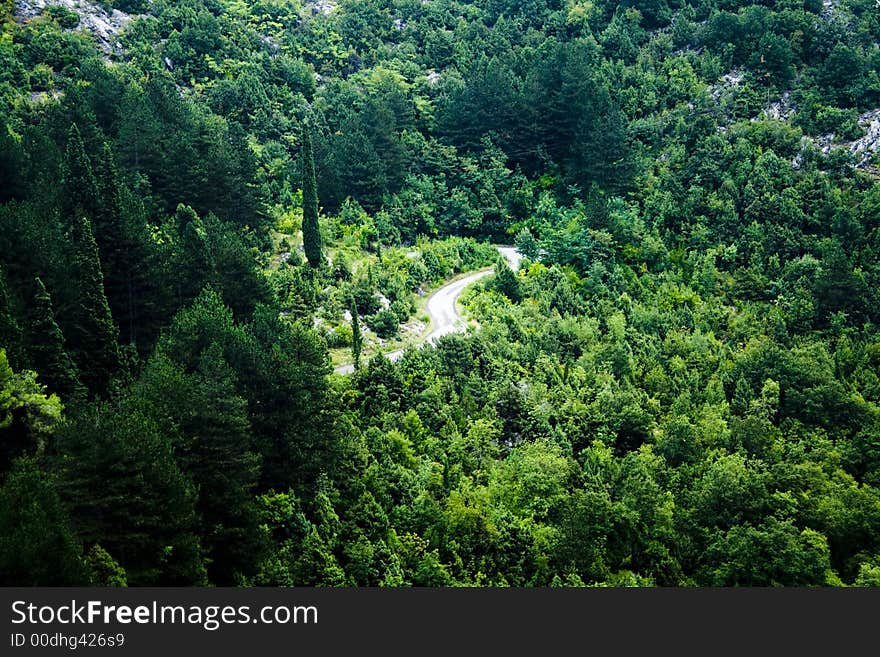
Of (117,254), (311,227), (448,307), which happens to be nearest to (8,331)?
(117,254)

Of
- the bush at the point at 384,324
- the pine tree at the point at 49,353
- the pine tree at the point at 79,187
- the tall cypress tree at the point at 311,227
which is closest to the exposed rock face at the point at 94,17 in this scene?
the tall cypress tree at the point at 311,227

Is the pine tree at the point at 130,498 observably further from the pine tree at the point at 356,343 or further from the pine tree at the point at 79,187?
the pine tree at the point at 79,187

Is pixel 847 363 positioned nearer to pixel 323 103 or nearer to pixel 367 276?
pixel 367 276

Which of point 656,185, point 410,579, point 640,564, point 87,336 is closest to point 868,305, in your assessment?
point 656,185

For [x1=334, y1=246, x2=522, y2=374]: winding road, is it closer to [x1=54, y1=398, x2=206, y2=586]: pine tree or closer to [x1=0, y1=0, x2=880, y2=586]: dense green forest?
[x1=0, y1=0, x2=880, y2=586]: dense green forest

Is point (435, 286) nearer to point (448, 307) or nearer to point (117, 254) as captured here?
point (448, 307)

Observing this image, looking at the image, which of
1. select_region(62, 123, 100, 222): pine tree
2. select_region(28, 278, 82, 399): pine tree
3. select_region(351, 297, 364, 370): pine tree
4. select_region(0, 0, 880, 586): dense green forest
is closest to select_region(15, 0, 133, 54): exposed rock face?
select_region(0, 0, 880, 586): dense green forest
